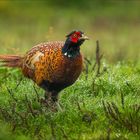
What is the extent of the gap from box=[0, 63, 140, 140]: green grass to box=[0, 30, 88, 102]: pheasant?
10.3 inches

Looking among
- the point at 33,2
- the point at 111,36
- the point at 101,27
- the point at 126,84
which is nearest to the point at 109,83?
the point at 126,84

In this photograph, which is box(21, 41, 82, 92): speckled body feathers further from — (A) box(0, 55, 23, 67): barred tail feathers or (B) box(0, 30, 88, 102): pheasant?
(A) box(0, 55, 23, 67): barred tail feathers

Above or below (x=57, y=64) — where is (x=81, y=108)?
below

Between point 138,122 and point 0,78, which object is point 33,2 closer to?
point 0,78

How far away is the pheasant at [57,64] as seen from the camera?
895 cm

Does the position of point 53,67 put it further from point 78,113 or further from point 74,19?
point 74,19

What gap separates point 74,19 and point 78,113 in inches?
614

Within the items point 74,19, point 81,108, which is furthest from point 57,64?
point 74,19

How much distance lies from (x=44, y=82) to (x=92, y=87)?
957mm

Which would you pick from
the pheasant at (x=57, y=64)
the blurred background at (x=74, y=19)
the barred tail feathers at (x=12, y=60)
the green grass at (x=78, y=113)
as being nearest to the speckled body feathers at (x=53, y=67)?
the pheasant at (x=57, y=64)

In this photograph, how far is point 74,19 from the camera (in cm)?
2425

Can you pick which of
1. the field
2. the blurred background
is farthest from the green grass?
the blurred background

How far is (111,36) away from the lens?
2214cm

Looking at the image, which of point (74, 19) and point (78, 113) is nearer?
→ point (78, 113)
